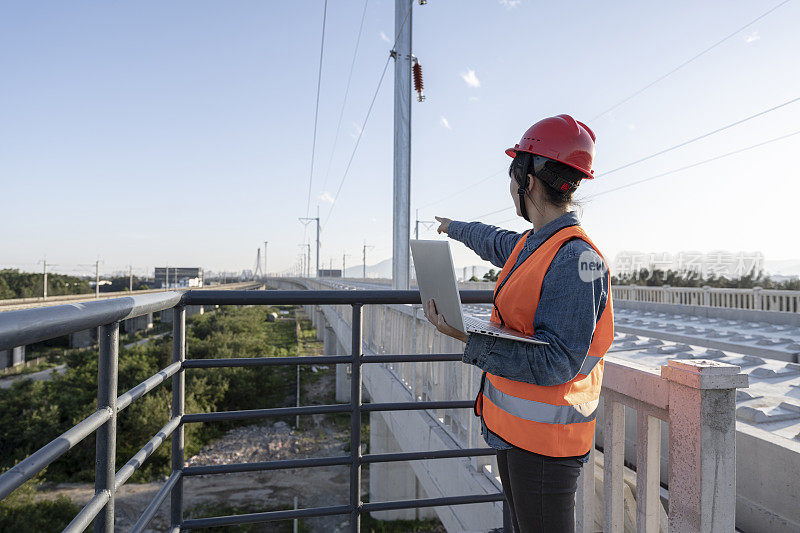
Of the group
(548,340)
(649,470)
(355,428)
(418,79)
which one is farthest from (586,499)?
(418,79)

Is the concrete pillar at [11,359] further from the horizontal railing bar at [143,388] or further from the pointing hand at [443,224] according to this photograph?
the pointing hand at [443,224]

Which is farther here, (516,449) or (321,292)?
(321,292)

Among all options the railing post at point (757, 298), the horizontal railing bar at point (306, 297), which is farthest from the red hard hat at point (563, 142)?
the railing post at point (757, 298)

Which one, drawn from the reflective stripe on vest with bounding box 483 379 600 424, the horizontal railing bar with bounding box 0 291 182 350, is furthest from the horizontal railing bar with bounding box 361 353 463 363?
the horizontal railing bar with bounding box 0 291 182 350

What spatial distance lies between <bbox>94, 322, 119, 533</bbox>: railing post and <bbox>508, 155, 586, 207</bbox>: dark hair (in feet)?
4.90

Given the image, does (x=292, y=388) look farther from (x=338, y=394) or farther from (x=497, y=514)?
(x=497, y=514)

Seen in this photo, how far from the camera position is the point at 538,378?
4.69 ft

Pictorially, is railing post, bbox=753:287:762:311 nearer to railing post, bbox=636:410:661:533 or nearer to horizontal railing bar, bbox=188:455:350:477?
railing post, bbox=636:410:661:533

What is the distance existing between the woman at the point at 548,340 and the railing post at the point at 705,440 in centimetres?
37

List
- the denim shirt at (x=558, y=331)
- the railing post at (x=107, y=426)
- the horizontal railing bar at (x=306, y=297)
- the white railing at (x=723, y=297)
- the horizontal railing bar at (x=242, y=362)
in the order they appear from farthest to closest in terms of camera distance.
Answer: the white railing at (x=723, y=297)
the horizontal railing bar at (x=306, y=297)
the horizontal railing bar at (x=242, y=362)
the railing post at (x=107, y=426)
the denim shirt at (x=558, y=331)

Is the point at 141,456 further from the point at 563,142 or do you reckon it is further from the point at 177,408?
the point at 563,142

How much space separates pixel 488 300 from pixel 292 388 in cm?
2865

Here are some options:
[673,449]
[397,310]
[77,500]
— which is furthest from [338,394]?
[673,449]

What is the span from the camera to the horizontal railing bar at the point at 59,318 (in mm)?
1027
